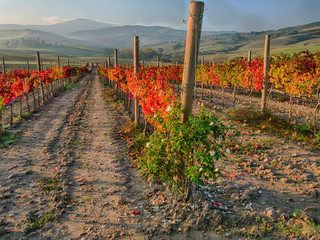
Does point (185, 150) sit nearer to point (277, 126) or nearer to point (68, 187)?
point (68, 187)

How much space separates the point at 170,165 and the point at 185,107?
121 cm

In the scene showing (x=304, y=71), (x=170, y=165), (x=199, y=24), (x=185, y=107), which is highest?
(x=199, y=24)

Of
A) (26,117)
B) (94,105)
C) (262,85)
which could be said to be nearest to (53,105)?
(94,105)

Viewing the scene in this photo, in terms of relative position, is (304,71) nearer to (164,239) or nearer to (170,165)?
(170,165)

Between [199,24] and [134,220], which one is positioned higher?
[199,24]

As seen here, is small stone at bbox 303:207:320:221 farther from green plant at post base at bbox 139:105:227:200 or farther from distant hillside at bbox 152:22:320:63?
distant hillside at bbox 152:22:320:63

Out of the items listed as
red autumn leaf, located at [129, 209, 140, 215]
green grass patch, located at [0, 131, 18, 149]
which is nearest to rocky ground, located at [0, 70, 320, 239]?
red autumn leaf, located at [129, 209, 140, 215]

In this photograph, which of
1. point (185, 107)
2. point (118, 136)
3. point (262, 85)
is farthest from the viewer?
point (262, 85)

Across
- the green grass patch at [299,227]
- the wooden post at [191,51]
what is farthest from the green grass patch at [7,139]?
the green grass patch at [299,227]

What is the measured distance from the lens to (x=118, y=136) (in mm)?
9055

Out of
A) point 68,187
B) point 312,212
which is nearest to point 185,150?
point 312,212

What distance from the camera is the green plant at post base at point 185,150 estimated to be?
3918 mm

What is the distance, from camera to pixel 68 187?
17.3ft

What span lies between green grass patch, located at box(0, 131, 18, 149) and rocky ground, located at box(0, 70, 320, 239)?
0.29 m
